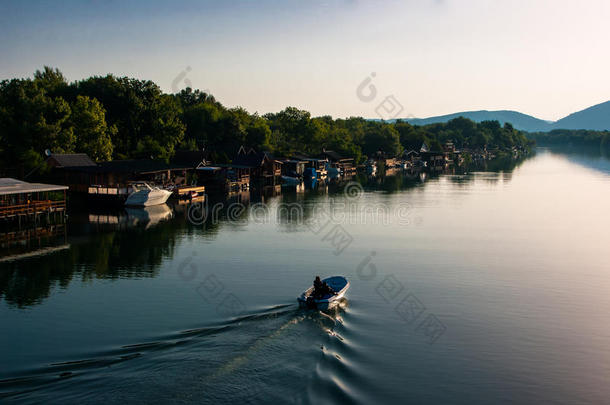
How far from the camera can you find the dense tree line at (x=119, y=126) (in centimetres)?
6362

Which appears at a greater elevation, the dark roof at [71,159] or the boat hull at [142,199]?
Answer: the dark roof at [71,159]

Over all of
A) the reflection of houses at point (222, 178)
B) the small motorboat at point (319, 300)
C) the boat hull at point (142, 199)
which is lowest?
the small motorboat at point (319, 300)

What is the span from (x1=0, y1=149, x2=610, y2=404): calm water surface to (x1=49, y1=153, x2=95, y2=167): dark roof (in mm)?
18871

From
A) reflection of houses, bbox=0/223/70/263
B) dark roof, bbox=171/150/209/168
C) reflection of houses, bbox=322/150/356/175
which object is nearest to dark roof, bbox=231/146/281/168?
dark roof, bbox=171/150/209/168

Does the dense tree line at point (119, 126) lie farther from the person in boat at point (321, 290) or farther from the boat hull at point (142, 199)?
the person in boat at point (321, 290)

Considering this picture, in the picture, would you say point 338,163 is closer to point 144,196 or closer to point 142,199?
point 144,196

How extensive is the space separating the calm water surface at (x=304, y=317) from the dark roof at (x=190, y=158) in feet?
131

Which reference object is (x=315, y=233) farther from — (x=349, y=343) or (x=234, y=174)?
(x=234, y=174)

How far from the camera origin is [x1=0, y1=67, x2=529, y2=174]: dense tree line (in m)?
63.6

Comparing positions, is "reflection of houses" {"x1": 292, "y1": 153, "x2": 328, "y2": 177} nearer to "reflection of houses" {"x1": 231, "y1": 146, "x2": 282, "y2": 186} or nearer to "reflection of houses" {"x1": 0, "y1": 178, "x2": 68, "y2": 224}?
"reflection of houses" {"x1": 231, "y1": 146, "x2": 282, "y2": 186}

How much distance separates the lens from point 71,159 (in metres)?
65.4

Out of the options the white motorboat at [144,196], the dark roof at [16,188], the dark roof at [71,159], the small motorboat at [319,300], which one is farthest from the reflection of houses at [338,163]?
the small motorboat at [319,300]

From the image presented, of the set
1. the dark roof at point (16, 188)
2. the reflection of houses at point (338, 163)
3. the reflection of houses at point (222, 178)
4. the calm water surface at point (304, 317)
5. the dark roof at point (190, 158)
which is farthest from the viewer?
the reflection of houses at point (338, 163)

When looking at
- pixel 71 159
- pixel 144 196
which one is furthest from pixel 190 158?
pixel 144 196
